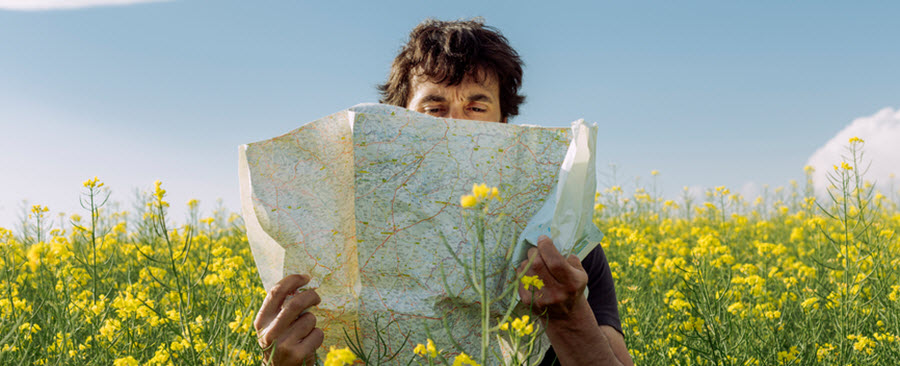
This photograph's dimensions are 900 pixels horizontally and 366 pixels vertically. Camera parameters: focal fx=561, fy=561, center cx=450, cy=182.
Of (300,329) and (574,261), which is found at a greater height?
(574,261)

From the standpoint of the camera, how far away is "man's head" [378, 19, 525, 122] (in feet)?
5.79

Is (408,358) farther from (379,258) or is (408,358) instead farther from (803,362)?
(803,362)

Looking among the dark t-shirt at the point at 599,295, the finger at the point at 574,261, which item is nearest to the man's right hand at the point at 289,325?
the finger at the point at 574,261

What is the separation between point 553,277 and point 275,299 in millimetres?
645

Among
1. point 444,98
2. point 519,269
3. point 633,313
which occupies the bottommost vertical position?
point 633,313

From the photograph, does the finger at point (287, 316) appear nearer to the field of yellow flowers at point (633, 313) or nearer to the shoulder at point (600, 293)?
the field of yellow flowers at point (633, 313)

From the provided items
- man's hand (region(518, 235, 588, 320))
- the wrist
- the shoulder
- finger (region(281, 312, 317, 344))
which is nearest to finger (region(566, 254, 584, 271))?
man's hand (region(518, 235, 588, 320))

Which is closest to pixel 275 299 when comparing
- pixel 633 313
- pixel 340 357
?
pixel 340 357

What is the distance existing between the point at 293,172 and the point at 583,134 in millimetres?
709

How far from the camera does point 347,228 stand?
4.47ft

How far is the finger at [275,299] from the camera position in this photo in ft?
4.32

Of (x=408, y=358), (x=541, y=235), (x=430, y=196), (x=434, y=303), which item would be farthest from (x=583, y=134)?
(x=408, y=358)

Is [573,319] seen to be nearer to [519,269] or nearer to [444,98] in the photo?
[519,269]

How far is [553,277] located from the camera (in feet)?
4.02
